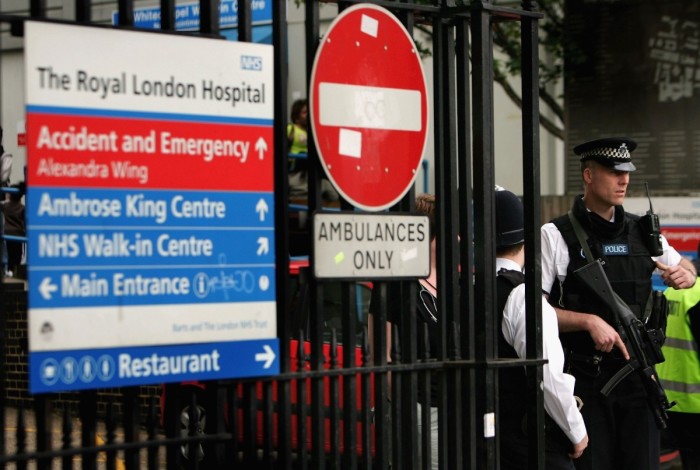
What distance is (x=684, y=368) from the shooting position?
7.02 m

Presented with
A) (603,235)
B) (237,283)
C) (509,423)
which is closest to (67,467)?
(237,283)

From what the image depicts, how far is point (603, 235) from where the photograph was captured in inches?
247

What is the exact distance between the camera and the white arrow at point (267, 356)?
3.79 meters

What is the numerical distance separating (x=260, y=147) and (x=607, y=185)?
3009 millimetres

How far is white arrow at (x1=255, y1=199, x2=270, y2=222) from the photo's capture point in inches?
150

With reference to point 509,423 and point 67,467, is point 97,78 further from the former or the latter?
point 509,423

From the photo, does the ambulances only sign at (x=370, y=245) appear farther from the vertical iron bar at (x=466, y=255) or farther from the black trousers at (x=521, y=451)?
the black trousers at (x=521, y=451)

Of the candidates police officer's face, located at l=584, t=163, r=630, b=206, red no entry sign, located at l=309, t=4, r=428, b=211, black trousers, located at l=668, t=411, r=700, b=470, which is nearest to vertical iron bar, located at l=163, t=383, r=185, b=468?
red no entry sign, located at l=309, t=4, r=428, b=211

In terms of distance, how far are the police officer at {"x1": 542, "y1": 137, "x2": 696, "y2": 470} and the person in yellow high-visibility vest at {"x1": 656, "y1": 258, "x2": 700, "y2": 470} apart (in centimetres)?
47

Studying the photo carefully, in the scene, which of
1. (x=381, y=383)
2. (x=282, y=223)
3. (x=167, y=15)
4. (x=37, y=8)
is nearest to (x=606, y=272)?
(x=381, y=383)

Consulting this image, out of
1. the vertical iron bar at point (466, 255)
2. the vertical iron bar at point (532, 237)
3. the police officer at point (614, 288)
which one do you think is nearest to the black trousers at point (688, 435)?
the police officer at point (614, 288)

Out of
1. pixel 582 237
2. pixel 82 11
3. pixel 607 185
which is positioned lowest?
pixel 582 237

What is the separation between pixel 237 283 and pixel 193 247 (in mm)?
194

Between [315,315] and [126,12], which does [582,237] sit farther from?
[126,12]
